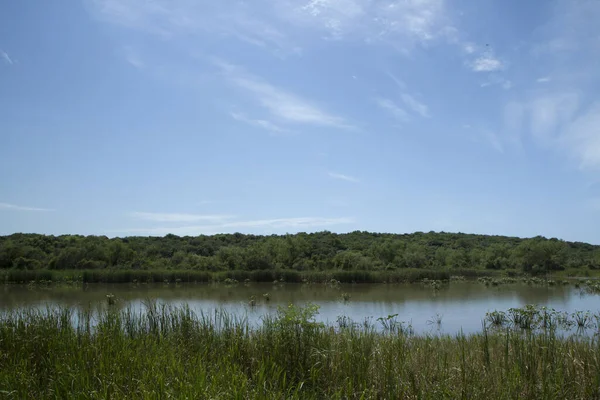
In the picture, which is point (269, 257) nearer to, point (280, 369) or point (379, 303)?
point (379, 303)

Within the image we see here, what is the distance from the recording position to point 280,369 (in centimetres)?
541

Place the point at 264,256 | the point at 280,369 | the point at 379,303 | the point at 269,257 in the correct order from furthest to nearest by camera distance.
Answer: the point at 269,257
the point at 264,256
the point at 379,303
the point at 280,369

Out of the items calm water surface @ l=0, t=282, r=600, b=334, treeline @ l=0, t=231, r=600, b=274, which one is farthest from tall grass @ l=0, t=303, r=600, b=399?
treeline @ l=0, t=231, r=600, b=274

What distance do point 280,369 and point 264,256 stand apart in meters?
38.0

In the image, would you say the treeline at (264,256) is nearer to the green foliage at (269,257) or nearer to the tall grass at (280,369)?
the green foliage at (269,257)

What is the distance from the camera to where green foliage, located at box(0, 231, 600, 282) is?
3841cm

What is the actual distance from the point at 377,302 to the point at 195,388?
1946 centimetres

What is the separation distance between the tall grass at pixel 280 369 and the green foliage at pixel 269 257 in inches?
1174

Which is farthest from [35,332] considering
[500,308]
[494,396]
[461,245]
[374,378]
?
[461,245]

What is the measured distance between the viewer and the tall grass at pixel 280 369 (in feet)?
14.9

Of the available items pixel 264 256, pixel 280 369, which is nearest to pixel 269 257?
pixel 264 256

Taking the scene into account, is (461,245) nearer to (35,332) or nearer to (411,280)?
(411,280)

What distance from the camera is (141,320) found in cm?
903

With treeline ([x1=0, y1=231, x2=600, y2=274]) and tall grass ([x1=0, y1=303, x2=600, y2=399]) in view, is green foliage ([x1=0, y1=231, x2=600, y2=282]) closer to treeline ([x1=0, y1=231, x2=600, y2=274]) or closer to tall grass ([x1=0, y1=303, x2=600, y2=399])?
treeline ([x1=0, y1=231, x2=600, y2=274])
